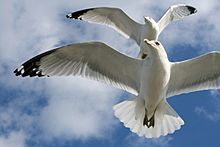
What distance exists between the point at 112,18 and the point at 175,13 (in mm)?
898

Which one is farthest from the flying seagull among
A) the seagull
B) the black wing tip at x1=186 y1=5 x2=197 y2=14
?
the black wing tip at x1=186 y1=5 x2=197 y2=14

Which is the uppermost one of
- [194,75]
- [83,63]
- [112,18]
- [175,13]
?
[83,63]

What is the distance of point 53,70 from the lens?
222 inches

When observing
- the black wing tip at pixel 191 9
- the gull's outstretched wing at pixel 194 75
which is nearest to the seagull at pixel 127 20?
the black wing tip at pixel 191 9

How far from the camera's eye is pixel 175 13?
336 inches

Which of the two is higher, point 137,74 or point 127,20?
point 137,74

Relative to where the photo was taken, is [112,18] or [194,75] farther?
[112,18]

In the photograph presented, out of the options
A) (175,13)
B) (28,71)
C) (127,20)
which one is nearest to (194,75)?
(28,71)

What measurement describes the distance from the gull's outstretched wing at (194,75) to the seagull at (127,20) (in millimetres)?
1494

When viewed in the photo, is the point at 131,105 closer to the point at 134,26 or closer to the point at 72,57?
the point at 72,57

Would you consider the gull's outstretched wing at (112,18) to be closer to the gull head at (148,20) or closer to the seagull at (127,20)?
the seagull at (127,20)

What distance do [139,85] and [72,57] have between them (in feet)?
2.01

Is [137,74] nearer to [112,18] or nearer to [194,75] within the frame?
[194,75]

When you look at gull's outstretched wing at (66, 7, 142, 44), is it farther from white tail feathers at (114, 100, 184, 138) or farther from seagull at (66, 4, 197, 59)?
white tail feathers at (114, 100, 184, 138)
